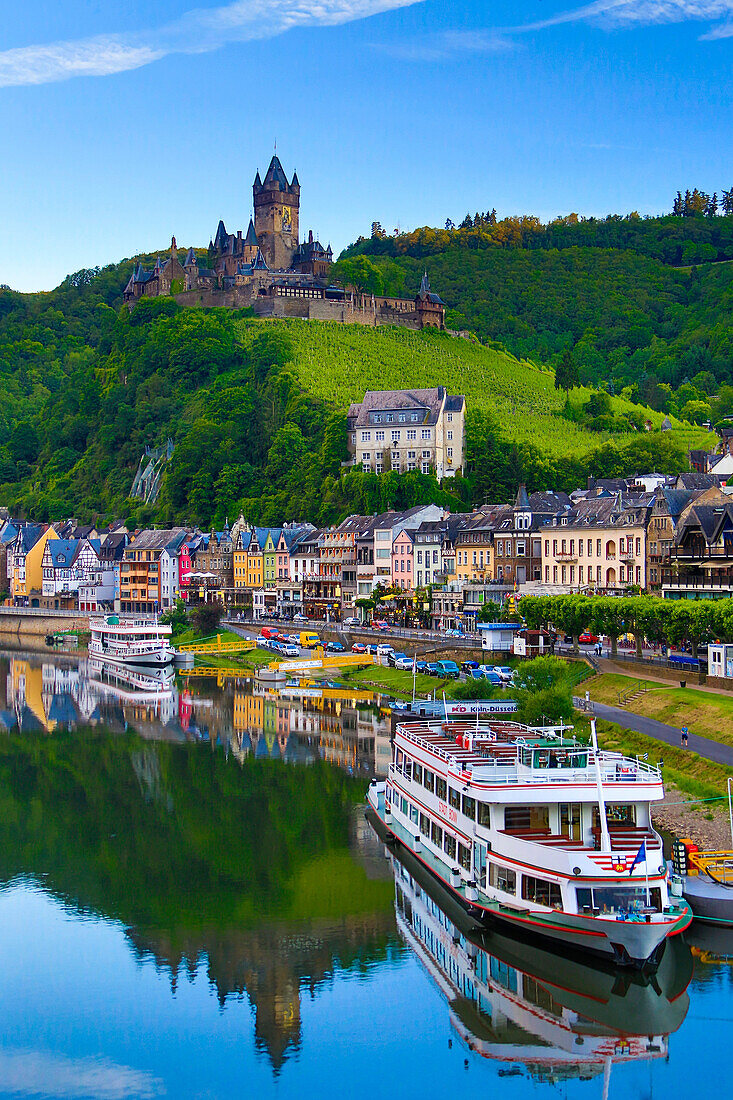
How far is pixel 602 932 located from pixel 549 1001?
198 cm

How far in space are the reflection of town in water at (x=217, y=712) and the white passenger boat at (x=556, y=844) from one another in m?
17.3

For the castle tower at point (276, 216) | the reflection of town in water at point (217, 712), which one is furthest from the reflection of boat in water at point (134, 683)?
the castle tower at point (276, 216)

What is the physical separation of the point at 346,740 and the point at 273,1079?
33.5m

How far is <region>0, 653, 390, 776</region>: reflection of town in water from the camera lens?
5712 cm

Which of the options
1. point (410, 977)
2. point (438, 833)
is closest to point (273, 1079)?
point (410, 977)

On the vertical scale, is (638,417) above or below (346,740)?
above

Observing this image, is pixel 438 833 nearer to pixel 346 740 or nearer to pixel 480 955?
pixel 480 955

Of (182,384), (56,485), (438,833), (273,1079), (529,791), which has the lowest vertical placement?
(273,1079)

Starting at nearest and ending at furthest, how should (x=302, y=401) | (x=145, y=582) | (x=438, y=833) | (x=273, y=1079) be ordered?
(x=273, y=1079) < (x=438, y=833) < (x=145, y=582) < (x=302, y=401)

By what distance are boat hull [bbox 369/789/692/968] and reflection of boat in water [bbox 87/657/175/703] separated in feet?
161

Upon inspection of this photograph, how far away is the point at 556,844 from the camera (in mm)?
29969

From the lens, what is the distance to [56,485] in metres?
160

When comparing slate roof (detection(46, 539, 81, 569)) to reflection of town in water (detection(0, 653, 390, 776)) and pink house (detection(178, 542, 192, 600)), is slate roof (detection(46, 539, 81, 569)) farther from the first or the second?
reflection of town in water (detection(0, 653, 390, 776))

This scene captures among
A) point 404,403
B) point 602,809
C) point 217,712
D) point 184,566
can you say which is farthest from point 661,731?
point 184,566
